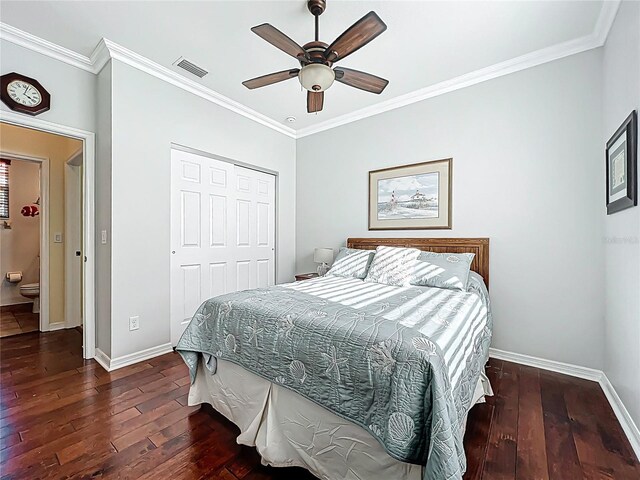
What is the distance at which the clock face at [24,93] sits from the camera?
227cm

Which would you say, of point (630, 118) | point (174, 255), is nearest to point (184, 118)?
point (174, 255)

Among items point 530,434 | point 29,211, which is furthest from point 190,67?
point 29,211

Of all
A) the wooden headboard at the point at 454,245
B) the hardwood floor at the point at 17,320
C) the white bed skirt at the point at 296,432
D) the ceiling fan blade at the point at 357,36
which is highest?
the ceiling fan blade at the point at 357,36

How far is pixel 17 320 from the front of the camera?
382 cm

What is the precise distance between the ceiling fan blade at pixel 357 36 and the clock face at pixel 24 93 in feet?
7.67

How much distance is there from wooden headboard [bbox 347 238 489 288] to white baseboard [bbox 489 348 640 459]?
0.68 m

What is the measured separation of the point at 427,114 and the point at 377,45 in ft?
3.42

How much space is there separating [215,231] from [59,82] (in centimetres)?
184

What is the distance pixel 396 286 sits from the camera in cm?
254

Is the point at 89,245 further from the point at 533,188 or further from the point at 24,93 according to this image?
the point at 533,188

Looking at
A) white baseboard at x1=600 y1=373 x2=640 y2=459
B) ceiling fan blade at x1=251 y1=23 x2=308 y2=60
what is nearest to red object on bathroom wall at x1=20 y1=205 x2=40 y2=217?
ceiling fan blade at x1=251 y1=23 x2=308 y2=60

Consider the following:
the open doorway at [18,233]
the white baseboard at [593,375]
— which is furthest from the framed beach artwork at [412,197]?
the open doorway at [18,233]

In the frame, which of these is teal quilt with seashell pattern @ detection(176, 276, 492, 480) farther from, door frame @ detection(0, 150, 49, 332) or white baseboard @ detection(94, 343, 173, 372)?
door frame @ detection(0, 150, 49, 332)

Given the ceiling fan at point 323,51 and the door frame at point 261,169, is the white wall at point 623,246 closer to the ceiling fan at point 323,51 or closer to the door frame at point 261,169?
the ceiling fan at point 323,51
